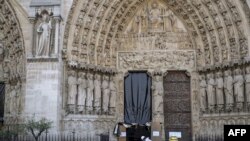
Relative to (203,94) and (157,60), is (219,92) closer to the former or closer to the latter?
(203,94)

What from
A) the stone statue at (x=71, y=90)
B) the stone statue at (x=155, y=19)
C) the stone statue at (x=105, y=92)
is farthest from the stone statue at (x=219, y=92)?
the stone statue at (x=71, y=90)

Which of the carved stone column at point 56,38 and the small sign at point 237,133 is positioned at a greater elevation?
the carved stone column at point 56,38

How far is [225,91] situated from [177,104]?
1.85 meters

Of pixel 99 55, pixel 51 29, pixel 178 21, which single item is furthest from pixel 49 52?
pixel 178 21

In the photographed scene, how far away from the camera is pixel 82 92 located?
10680 mm

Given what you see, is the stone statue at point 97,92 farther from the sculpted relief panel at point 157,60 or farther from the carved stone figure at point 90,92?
the sculpted relief panel at point 157,60

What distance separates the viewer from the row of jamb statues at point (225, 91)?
10.1 metres

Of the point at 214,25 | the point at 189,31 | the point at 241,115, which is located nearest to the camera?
Result: the point at 241,115

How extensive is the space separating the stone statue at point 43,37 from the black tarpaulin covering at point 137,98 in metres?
3.18

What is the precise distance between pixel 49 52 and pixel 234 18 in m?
5.80

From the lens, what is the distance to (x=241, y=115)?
10.0 metres

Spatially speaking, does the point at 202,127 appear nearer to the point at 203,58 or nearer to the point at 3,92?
the point at 203,58

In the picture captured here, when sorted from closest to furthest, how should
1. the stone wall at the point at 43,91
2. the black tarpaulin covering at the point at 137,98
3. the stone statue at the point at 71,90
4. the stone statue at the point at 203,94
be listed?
→ 1. the stone wall at the point at 43,91
2. the stone statue at the point at 71,90
3. the stone statue at the point at 203,94
4. the black tarpaulin covering at the point at 137,98

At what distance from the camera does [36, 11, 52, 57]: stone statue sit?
10.2 metres
